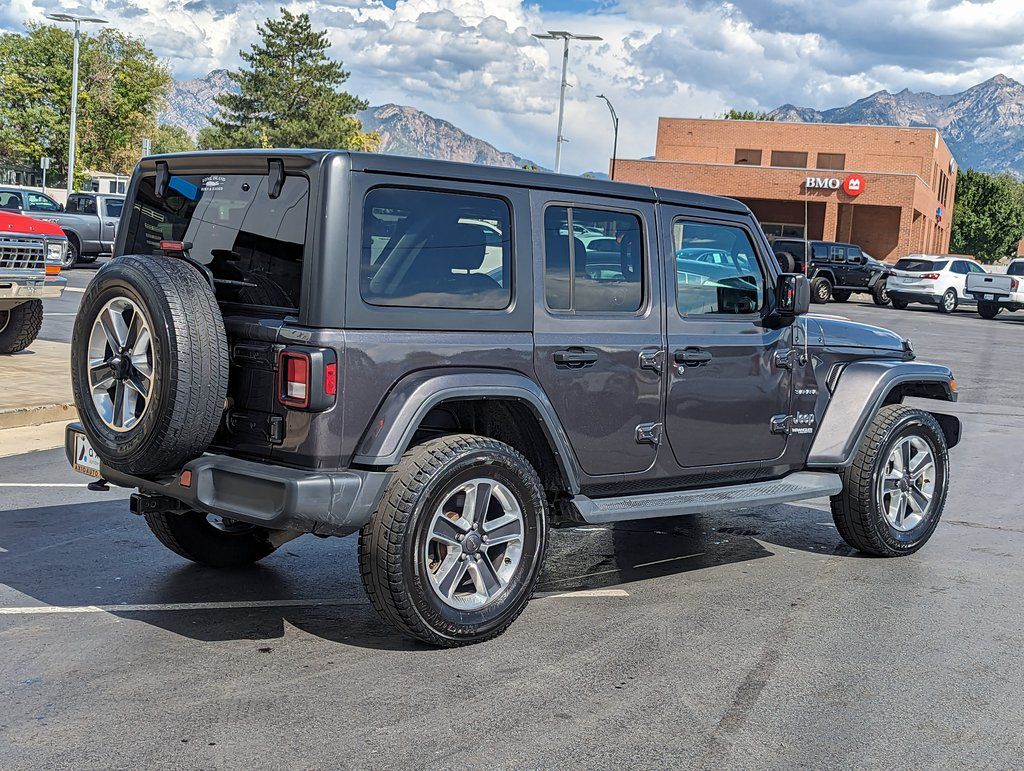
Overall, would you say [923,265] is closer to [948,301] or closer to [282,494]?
[948,301]

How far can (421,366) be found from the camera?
4715 mm

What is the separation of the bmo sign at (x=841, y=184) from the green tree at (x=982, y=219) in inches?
1857

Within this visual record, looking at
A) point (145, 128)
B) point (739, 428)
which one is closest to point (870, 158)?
point (145, 128)

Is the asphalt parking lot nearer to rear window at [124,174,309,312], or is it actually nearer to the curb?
rear window at [124,174,309,312]

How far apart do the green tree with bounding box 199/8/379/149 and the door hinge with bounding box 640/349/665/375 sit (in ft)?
253

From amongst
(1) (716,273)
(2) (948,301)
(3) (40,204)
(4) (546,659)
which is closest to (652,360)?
(1) (716,273)

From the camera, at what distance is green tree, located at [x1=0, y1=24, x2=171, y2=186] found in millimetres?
62531

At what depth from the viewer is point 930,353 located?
21000 mm

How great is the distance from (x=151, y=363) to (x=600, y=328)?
1.98 meters

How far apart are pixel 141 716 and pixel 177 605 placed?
1355 millimetres

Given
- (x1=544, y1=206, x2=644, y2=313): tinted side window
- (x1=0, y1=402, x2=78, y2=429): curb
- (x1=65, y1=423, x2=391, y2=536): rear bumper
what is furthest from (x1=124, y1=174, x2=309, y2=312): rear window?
(x1=0, y1=402, x2=78, y2=429): curb

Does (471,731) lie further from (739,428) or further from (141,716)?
(739,428)

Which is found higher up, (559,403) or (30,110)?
(30,110)

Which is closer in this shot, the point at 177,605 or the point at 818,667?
the point at 818,667
